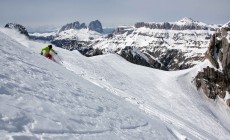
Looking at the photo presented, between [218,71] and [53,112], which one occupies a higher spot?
[53,112]

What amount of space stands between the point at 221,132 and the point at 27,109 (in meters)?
41.6

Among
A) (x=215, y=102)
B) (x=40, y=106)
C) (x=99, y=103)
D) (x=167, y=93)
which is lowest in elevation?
(x=215, y=102)

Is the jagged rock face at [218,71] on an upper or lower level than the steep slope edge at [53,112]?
lower

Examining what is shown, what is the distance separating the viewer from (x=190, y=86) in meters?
70.4

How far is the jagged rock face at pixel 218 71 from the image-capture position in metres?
73.9

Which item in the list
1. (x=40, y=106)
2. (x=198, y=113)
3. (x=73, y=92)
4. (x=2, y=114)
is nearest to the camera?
(x=2, y=114)

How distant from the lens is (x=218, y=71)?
81.9 metres

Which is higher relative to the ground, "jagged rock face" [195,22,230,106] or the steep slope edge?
the steep slope edge

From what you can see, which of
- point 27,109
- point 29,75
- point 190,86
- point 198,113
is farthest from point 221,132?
point 27,109

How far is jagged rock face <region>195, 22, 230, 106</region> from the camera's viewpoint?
73.9 metres

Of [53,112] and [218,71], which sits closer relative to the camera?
[53,112]

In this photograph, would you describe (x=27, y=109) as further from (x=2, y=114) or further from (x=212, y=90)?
(x=212, y=90)

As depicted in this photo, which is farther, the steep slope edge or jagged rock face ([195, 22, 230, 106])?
jagged rock face ([195, 22, 230, 106])

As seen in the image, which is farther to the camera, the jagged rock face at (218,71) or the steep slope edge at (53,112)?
the jagged rock face at (218,71)
